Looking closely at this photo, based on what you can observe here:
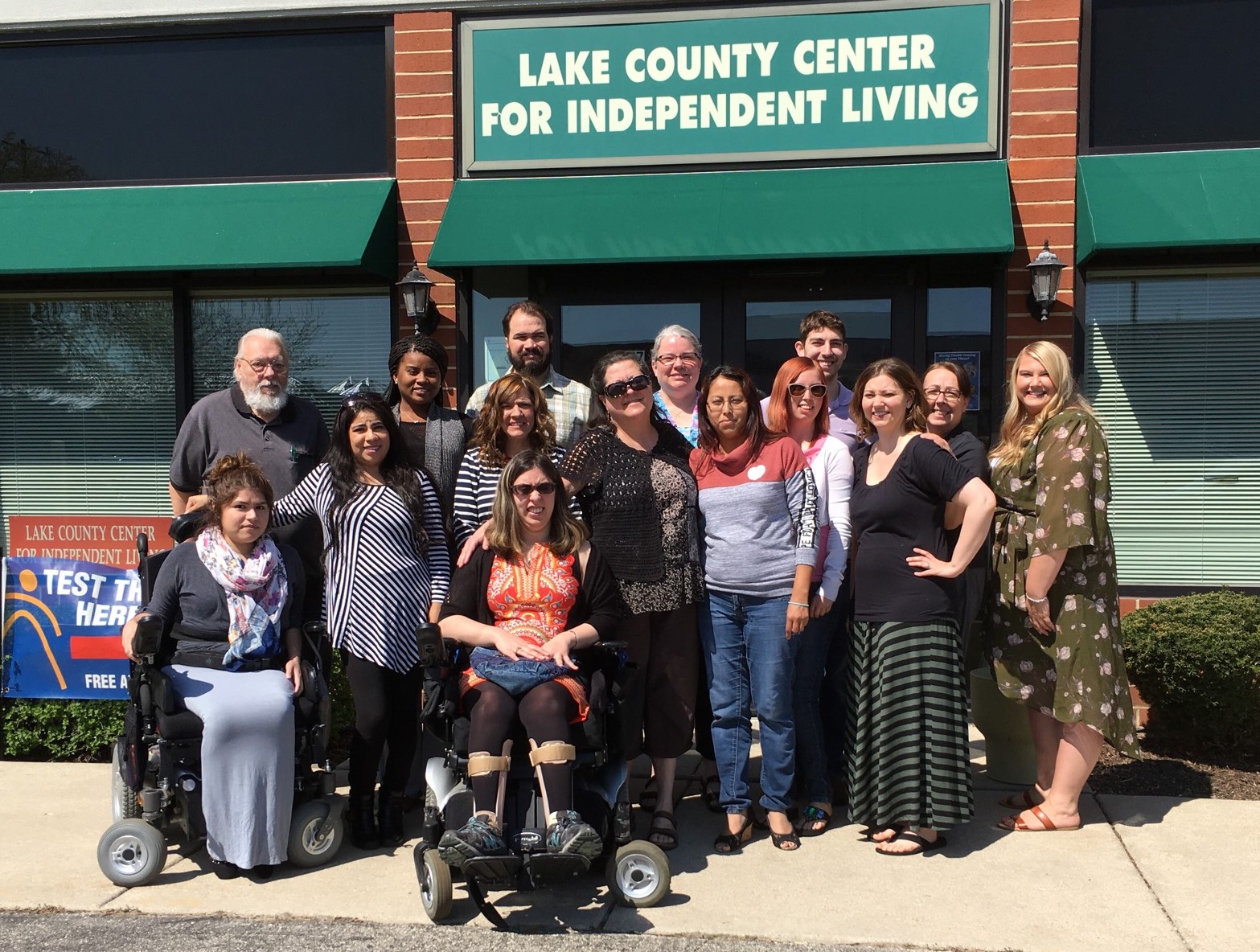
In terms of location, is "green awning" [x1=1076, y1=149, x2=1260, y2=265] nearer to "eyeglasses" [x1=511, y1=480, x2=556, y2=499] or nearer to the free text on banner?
"eyeglasses" [x1=511, y1=480, x2=556, y2=499]

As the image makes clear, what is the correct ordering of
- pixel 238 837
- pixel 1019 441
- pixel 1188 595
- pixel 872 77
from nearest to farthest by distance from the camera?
pixel 238 837
pixel 1019 441
pixel 1188 595
pixel 872 77

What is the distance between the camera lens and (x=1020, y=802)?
4.69 m

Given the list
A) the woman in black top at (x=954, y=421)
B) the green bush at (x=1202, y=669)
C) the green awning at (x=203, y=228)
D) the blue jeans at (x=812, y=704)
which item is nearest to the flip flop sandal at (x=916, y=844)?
the blue jeans at (x=812, y=704)

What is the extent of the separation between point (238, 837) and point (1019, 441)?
11.2 feet

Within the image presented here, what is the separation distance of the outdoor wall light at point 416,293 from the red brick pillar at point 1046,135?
11.4 ft

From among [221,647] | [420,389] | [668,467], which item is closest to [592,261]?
[420,389]

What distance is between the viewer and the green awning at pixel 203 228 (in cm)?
627

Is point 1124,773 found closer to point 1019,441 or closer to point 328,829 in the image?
point 1019,441

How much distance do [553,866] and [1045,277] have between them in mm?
4361

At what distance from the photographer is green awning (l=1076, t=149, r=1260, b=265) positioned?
5.58 meters

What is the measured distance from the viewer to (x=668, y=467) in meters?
4.13

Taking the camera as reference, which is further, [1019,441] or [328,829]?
[1019,441]

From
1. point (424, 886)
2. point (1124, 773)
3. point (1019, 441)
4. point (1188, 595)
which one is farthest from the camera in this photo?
point (1188, 595)

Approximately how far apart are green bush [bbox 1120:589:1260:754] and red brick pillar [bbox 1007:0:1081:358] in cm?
171
